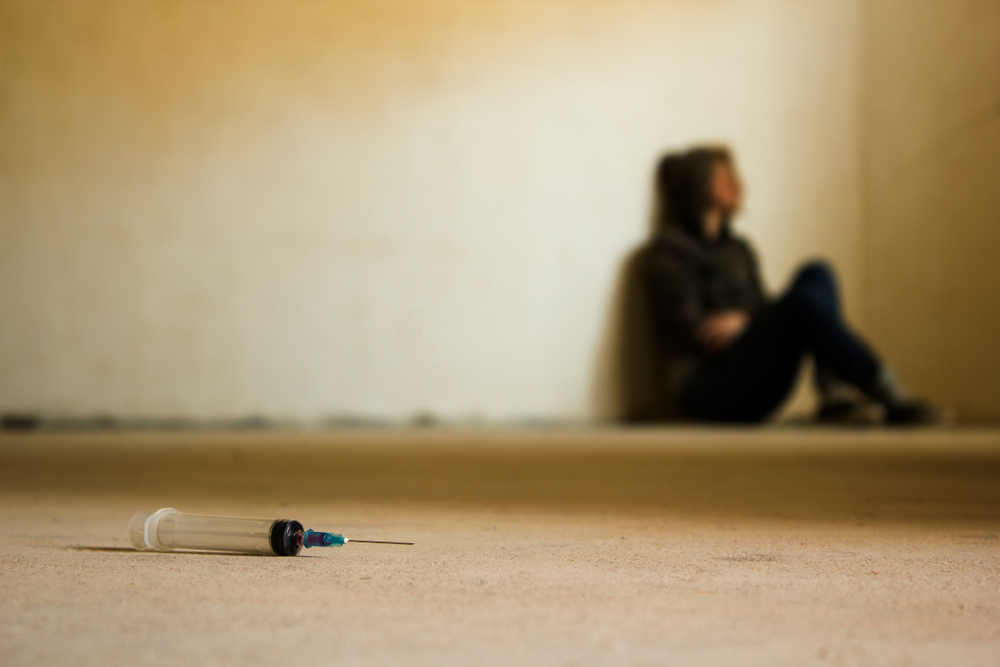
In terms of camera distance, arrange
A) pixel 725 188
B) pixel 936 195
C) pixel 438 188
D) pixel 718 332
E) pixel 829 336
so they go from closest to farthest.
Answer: pixel 829 336
pixel 718 332
pixel 438 188
pixel 725 188
pixel 936 195

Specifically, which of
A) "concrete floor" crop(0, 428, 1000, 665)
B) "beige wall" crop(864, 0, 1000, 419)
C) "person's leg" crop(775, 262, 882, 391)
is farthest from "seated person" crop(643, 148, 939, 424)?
"concrete floor" crop(0, 428, 1000, 665)

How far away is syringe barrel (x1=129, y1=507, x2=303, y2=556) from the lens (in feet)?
1.95

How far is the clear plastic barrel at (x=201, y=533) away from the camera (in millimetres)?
600

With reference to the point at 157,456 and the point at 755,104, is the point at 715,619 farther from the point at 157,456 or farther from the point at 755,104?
the point at 755,104

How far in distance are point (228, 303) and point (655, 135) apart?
1.78 meters

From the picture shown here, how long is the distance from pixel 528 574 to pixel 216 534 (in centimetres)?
23

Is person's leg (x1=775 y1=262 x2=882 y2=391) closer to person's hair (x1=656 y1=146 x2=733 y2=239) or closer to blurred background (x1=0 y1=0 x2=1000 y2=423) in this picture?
person's hair (x1=656 y1=146 x2=733 y2=239)

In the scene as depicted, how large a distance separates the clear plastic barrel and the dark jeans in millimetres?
2322

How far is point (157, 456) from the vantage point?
5.51 feet

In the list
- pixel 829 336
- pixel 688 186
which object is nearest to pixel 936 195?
pixel 688 186

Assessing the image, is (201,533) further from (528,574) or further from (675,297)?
(675,297)

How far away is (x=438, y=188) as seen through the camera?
3.17 meters

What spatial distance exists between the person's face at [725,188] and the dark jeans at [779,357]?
59cm

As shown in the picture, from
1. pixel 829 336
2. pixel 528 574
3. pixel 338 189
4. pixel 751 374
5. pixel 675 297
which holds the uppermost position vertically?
pixel 338 189
